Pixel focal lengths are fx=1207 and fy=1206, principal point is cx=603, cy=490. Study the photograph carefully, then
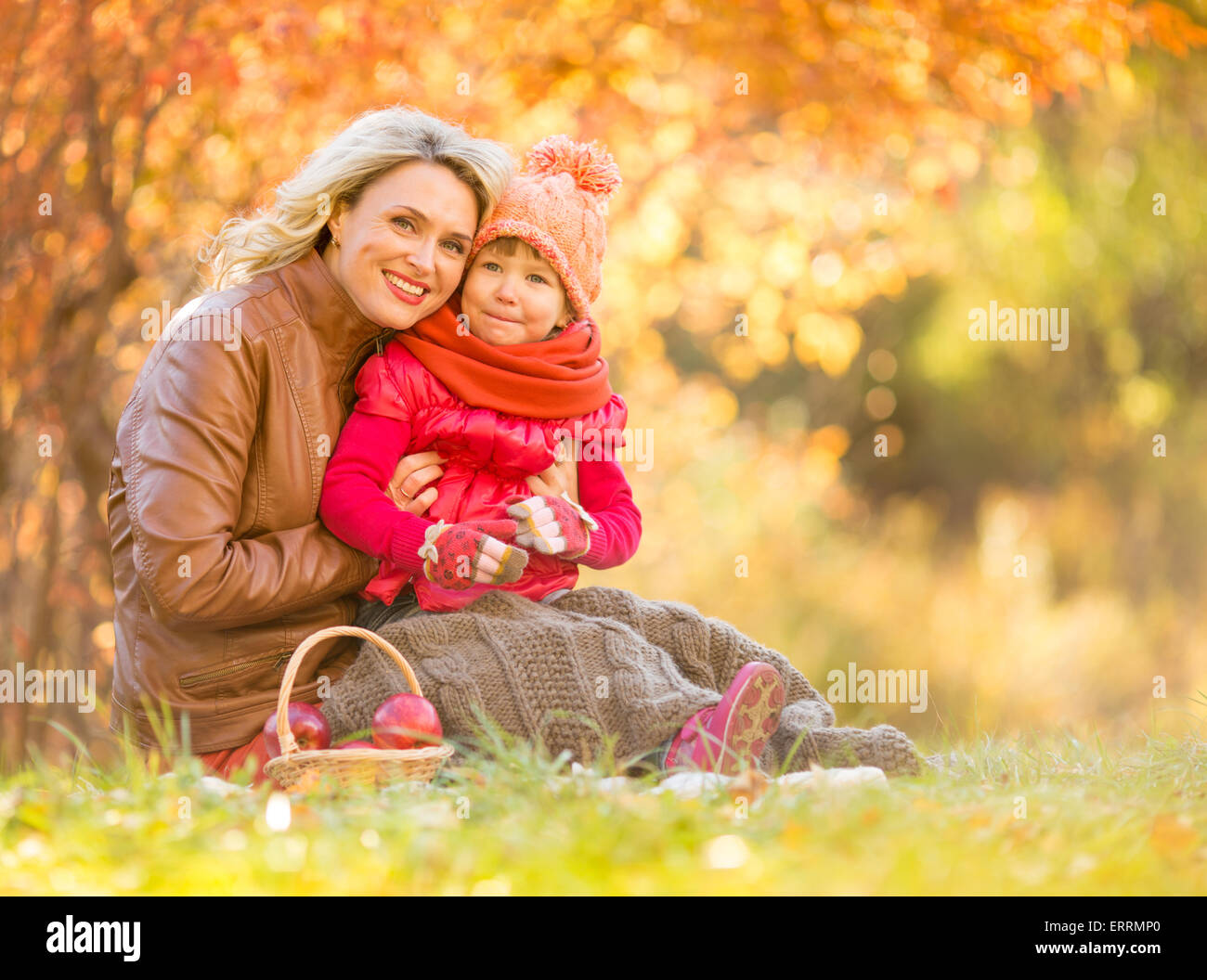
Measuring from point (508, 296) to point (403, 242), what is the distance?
305mm

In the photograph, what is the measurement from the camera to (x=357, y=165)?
3.12 meters

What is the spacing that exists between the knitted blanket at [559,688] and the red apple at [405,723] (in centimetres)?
17

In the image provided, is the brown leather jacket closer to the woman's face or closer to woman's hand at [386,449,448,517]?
the woman's face

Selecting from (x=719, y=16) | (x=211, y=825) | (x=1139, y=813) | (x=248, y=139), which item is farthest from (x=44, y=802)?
(x=719, y=16)

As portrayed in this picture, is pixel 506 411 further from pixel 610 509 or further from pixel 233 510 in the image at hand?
pixel 233 510

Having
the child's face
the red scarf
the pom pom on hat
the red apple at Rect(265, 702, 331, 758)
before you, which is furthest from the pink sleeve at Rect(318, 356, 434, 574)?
the pom pom on hat

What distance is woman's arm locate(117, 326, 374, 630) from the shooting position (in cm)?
279

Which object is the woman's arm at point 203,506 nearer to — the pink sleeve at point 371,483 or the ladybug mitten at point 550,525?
the pink sleeve at point 371,483

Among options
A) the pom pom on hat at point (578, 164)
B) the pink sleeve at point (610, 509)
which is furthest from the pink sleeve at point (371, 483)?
the pom pom on hat at point (578, 164)

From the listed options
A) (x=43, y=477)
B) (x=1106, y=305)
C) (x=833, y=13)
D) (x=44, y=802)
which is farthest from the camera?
(x=1106, y=305)

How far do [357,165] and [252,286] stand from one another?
0.42 m

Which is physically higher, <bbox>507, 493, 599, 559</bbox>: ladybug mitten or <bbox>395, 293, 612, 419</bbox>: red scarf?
<bbox>395, 293, 612, 419</bbox>: red scarf

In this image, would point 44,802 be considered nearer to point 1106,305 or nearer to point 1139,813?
point 1139,813

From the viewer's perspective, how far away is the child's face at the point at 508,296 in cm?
320
